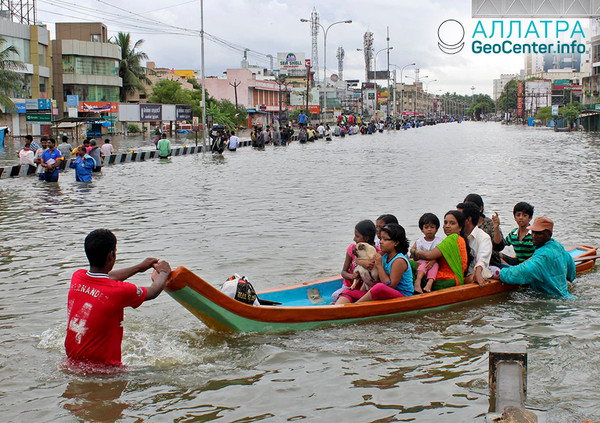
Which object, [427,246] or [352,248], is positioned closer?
[352,248]

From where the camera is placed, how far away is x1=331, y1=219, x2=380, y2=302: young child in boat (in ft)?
25.1

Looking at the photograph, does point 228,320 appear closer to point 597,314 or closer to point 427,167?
point 597,314

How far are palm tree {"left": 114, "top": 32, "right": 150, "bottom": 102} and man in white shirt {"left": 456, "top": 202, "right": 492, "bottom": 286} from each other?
69.1 meters

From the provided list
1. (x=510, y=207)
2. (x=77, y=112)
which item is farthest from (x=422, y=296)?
(x=77, y=112)

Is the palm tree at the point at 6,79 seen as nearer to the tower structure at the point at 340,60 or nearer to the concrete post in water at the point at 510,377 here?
the concrete post in water at the point at 510,377

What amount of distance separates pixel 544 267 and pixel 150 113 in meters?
50.9

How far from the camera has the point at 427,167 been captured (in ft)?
91.3

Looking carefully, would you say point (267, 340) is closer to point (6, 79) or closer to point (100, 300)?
point (100, 300)

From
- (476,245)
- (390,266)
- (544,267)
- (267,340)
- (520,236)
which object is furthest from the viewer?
(520,236)

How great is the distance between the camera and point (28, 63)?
5800 centimetres

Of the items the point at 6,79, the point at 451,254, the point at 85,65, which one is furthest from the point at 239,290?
the point at 85,65

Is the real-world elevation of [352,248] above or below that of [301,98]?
below

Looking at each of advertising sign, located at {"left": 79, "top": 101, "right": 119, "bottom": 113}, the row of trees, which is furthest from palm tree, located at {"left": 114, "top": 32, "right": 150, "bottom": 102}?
advertising sign, located at {"left": 79, "top": 101, "right": 119, "bottom": 113}

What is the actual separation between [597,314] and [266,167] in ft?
70.5
